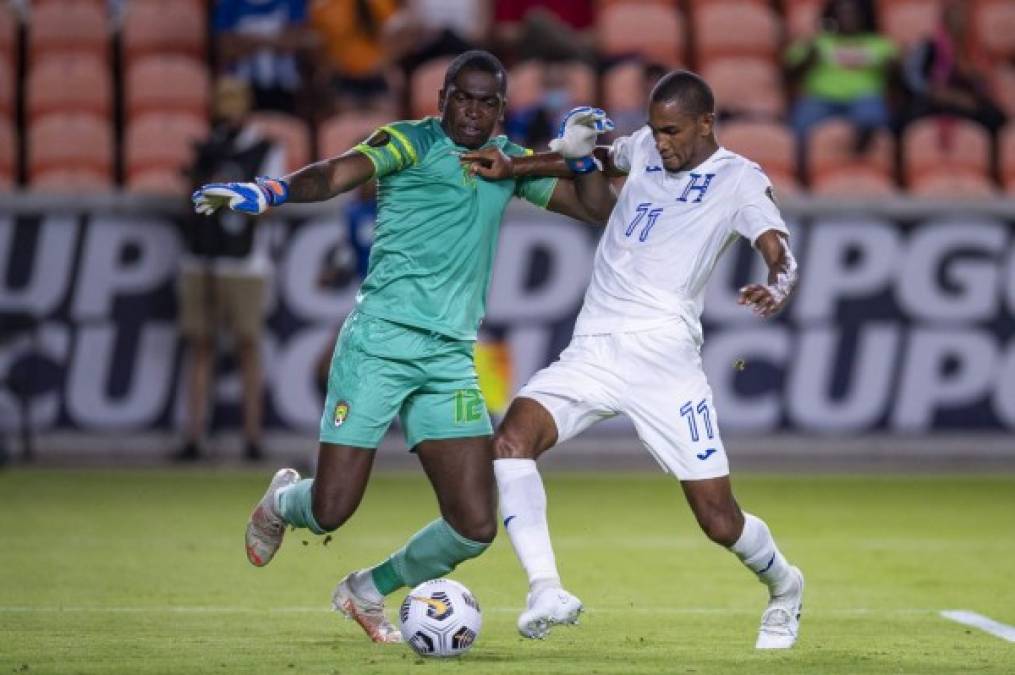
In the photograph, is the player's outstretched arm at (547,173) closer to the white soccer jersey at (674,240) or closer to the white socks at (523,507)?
the white soccer jersey at (674,240)

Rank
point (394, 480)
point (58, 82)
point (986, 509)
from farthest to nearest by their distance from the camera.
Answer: point (58, 82) < point (394, 480) < point (986, 509)

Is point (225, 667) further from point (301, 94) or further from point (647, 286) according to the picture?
point (301, 94)

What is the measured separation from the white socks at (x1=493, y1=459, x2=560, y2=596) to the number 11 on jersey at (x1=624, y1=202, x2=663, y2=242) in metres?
0.99

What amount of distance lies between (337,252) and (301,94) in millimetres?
2453

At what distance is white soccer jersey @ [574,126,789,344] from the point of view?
25.7 feet

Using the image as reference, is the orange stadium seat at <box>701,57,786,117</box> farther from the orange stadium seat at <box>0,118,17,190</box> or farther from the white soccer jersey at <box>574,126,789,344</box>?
the white soccer jersey at <box>574,126,789,344</box>

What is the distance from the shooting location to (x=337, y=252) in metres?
15.2

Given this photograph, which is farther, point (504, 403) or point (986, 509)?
point (504, 403)

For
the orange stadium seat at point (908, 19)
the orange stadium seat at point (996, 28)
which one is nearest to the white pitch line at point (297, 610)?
the orange stadium seat at point (908, 19)

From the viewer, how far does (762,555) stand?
25.5 feet

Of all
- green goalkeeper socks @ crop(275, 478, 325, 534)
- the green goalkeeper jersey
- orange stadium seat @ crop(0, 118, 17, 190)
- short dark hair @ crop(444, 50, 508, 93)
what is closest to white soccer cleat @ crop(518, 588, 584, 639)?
green goalkeeper socks @ crop(275, 478, 325, 534)

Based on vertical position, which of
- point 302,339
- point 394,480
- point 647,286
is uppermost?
point 647,286

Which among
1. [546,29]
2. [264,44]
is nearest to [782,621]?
[546,29]

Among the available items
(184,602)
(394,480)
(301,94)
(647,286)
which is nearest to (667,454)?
(647,286)
